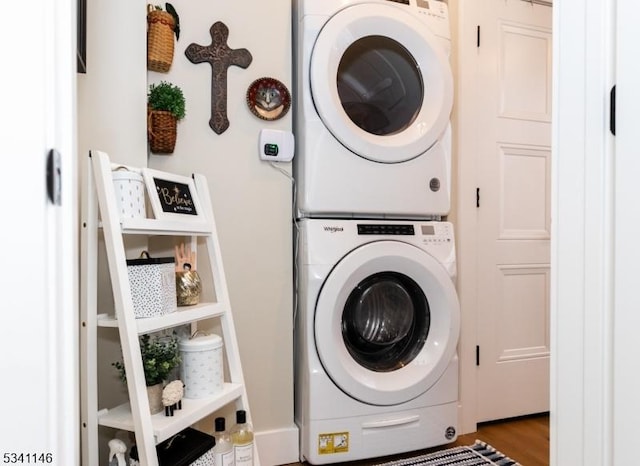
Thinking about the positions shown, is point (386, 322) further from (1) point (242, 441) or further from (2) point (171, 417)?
(2) point (171, 417)

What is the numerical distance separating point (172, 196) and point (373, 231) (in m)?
0.75

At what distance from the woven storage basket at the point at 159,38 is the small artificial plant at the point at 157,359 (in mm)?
895

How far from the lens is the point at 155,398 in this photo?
1081 millimetres

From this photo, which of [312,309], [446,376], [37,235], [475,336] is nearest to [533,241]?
[475,336]

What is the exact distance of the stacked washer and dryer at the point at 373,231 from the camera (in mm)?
1517

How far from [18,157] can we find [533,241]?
2.11 m

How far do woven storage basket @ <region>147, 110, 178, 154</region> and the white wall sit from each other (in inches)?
3.7

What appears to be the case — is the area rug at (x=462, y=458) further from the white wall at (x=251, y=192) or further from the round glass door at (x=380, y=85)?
the round glass door at (x=380, y=85)

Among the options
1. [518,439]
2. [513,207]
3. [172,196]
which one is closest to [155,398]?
[172,196]

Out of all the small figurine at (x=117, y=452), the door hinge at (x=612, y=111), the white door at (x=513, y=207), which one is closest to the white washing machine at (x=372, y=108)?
the white door at (x=513, y=207)

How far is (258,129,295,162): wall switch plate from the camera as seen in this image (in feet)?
5.18

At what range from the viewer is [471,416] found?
1.88m

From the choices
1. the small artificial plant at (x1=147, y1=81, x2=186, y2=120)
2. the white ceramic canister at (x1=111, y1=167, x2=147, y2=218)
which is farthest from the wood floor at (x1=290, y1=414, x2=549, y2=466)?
the small artificial plant at (x1=147, y1=81, x2=186, y2=120)

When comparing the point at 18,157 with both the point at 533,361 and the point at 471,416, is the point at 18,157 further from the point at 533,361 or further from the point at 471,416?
the point at 533,361
